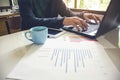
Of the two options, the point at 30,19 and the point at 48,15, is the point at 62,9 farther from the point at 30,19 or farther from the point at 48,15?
the point at 30,19

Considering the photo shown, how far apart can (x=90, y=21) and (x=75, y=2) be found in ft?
5.40

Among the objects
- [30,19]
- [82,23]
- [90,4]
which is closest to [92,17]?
[82,23]

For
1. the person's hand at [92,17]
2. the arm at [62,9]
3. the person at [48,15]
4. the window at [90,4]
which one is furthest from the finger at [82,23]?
the window at [90,4]

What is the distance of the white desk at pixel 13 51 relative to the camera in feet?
2.02

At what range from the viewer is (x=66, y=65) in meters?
0.60

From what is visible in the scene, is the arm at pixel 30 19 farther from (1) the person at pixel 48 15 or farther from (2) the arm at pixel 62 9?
(2) the arm at pixel 62 9

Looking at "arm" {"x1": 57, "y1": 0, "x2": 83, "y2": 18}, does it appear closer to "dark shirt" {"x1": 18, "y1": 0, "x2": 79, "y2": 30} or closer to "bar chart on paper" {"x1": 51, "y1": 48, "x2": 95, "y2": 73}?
"dark shirt" {"x1": 18, "y1": 0, "x2": 79, "y2": 30}

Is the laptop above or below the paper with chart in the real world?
above

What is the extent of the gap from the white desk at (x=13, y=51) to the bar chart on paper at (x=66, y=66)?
0.10 feet

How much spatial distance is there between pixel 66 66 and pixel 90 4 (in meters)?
2.23

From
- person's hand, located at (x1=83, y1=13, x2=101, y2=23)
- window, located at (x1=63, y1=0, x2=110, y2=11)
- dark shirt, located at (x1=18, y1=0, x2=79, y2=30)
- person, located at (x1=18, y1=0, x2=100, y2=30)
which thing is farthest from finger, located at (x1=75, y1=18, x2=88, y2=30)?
window, located at (x1=63, y1=0, x2=110, y2=11)

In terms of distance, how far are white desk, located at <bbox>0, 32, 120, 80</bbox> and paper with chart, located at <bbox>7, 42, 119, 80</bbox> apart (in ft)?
0.10

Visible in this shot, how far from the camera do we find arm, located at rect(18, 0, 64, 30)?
1.07 metres

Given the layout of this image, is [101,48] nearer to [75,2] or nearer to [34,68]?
[34,68]
